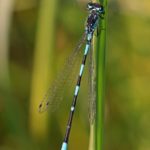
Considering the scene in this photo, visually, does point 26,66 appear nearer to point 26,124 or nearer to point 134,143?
point 26,124

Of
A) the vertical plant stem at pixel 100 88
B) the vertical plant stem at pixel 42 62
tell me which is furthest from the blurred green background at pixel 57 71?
the vertical plant stem at pixel 100 88

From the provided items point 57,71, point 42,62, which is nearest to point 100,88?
point 42,62

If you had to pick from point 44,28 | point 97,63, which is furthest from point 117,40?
point 97,63

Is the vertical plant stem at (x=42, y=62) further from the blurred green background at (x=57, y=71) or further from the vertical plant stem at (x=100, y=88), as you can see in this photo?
the vertical plant stem at (x=100, y=88)

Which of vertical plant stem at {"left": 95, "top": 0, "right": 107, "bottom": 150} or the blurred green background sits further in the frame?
the blurred green background

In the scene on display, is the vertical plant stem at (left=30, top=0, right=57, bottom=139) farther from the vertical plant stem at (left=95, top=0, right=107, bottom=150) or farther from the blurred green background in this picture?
the vertical plant stem at (left=95, top=0, right=107, bottom=150)

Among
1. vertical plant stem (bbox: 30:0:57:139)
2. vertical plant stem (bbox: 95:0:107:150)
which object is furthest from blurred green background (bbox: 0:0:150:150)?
vertical plant stem (bbox: 95:0:107:150)

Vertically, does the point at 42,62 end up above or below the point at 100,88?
above

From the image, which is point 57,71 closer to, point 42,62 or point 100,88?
point 42,62
